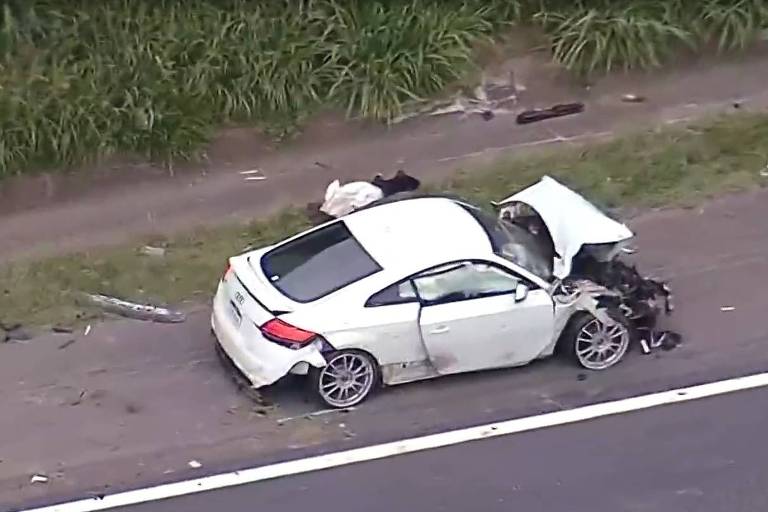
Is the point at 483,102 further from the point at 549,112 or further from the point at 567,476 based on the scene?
the point at 567,476

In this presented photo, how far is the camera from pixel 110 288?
12.8 metres

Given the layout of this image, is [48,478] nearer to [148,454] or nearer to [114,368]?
[148,454]

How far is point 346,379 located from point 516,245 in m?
1.66

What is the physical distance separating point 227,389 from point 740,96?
23.6 ft

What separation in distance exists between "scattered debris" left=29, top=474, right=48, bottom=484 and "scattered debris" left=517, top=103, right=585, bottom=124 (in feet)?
22.9

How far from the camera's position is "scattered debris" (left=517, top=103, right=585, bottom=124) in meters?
15.4

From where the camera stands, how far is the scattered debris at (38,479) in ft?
33.3

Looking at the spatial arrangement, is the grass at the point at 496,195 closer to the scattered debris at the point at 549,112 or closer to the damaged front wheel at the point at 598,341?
the scattered debris at the point at 549,112

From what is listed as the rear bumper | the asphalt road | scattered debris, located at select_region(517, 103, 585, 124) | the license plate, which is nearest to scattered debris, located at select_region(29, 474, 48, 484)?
the asphalt road

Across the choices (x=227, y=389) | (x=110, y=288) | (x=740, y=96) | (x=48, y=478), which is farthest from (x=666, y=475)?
(x=740, y=96)

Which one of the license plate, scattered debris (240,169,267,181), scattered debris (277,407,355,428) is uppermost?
the license plate

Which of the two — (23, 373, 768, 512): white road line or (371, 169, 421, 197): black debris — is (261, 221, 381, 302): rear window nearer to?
(23, 373, 768, 512): white road line

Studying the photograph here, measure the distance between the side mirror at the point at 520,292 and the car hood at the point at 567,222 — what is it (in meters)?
0.37

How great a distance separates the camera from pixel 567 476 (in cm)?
1009
